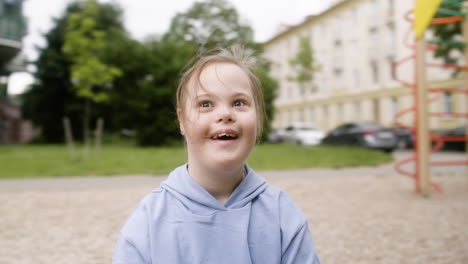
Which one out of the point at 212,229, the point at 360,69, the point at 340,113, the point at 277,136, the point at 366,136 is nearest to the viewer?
the point at 212,229

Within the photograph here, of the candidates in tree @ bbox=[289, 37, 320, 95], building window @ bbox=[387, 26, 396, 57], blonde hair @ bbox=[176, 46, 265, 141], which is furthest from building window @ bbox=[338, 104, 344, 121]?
blonde hair @ bbox=[176, 46, 265, 141]

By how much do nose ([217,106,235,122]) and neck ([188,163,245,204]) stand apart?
0.18 meters

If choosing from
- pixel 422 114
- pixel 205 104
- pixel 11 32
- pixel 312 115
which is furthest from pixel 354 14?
pixel 205 104

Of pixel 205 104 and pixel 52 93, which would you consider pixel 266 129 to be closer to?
pixel 205 104

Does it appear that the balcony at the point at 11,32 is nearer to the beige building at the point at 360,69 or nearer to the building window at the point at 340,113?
the beige building at the point at 360,69

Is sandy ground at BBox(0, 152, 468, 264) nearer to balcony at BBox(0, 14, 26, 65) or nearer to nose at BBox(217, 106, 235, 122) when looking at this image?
nose at BBox(217, 106, 235, 122)

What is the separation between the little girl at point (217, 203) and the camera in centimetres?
137

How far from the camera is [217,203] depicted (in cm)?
143

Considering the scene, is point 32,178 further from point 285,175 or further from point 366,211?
point 366,211

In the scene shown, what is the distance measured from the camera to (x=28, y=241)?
370cm

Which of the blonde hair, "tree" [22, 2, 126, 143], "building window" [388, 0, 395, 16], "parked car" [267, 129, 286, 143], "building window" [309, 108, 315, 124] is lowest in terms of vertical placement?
"parked car" [267, 129, 286, 143]

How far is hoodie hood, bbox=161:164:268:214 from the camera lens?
4.69 ft

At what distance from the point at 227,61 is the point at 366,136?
1552cm

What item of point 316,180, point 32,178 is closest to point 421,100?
point 316,180
